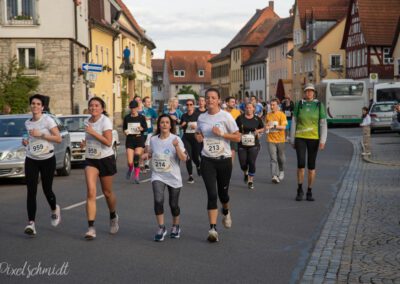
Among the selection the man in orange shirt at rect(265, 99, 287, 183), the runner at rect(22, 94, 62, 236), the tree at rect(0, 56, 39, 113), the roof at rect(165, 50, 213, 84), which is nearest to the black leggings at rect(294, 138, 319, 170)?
the man in orange shirt at rect(265, 99, 287, 183)

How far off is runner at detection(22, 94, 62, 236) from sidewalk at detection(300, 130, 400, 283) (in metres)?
3.50

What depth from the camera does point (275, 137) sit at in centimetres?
1753

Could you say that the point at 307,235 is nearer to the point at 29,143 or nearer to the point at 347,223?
the point at 347,223

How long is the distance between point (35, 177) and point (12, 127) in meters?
8.61

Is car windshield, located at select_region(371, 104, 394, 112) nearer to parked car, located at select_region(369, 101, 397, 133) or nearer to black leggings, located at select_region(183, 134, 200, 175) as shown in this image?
parked car, located at select_region(369, 101, 397, 133)

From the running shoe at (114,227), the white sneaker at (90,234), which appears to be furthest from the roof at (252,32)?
the white sneaker at (90,234)

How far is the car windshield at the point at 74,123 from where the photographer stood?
2377cm

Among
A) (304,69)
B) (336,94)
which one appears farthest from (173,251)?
(304,69)

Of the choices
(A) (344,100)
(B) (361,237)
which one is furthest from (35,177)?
(A) (344,100)

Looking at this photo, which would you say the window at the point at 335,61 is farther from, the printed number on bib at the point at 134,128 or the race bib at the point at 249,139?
the race bib at the point at 249,139

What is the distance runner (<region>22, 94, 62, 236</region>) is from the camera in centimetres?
1045

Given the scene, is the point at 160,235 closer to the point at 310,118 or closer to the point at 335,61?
the point at 310,118

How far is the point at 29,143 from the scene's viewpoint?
10625 millimetres

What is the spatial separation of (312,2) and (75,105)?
52674 millimetres
